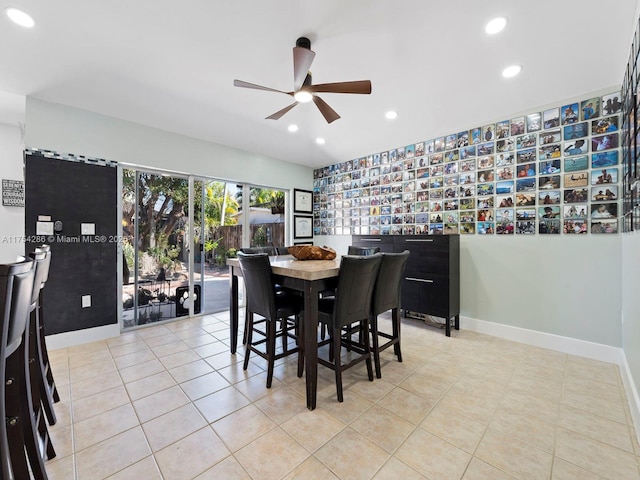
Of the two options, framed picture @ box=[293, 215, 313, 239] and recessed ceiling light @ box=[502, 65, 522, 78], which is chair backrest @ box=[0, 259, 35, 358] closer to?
recessed ceiling light @ box=[502, 65, 522, 78]

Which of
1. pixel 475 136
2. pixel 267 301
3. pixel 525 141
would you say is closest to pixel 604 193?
pixel 525 141

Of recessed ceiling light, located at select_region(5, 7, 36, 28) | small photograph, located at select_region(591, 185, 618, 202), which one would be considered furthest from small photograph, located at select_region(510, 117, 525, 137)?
recessed ceiling light, located at select_region(5, 7, 36, 28)

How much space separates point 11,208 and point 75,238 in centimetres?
152

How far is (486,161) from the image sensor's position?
3.22 m

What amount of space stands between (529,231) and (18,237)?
20.3ft

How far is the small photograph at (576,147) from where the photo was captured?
2.61 metres

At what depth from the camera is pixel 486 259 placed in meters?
3.24

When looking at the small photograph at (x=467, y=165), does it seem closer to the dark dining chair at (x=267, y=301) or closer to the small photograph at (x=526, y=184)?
the small photograph at (x=526, y=184)

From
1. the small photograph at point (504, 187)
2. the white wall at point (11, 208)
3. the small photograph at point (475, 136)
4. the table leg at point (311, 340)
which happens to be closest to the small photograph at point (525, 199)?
the small photograph at point (504, 187)

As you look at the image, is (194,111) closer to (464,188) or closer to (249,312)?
(249,312)

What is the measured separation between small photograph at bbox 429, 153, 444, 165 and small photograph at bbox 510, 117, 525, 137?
31.0 inches

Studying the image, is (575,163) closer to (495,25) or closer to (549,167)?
(549,167)

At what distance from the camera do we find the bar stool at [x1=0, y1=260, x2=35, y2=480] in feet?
2.71

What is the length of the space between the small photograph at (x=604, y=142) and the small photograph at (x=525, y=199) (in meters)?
0.60
